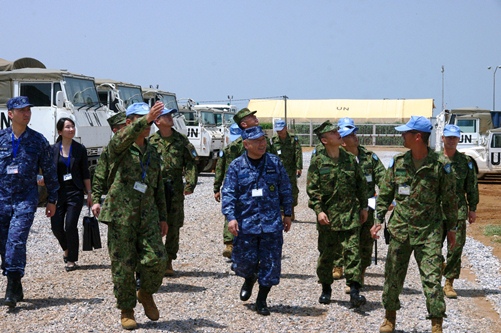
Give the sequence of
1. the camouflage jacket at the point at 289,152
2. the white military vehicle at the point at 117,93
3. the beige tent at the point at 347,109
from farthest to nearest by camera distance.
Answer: the beige tent at the point at 347,109, the white military vehicle at the point at 117,93, the camouflage jacket at the point at 289,152

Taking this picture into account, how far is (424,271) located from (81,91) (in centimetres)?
1386

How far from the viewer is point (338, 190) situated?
24.6ft

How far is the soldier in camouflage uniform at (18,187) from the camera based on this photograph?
7.18 m

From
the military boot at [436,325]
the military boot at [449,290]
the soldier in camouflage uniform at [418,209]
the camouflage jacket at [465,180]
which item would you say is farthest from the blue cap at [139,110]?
the military boot at [449,290]

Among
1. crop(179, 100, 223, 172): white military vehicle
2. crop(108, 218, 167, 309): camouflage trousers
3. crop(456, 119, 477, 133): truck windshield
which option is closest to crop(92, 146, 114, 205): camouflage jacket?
crop(108, 218, 167, 309): camouflage trousers

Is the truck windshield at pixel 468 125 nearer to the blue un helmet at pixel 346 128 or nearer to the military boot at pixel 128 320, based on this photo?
the blue un helmet at pixel 346 128

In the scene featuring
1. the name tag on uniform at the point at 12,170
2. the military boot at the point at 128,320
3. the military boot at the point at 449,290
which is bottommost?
the military boot at the point at 449,290

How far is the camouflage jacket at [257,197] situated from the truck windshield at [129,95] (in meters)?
16.1

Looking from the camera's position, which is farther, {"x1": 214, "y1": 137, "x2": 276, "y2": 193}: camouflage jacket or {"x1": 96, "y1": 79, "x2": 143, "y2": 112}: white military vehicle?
{"x1": 96, "y1": 79, "x2": 143, "y2": 112}: white military vehicle

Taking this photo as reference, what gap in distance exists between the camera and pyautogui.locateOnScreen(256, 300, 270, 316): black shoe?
7.06 metres

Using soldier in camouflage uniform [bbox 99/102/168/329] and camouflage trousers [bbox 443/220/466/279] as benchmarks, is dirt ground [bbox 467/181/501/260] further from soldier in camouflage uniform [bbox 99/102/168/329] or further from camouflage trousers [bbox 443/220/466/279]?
soldier in camouflage uniform [bbox 99/102/168/329]

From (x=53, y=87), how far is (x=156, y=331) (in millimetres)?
12330

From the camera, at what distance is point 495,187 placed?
83.4 feet

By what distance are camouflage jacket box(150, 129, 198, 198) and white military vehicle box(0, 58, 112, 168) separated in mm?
8795
